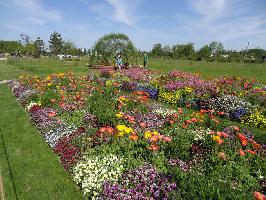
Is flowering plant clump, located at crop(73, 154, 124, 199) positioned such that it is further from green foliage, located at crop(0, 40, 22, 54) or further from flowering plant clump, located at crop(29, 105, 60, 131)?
green foliage, located at crop(0, 40, 22, 54)

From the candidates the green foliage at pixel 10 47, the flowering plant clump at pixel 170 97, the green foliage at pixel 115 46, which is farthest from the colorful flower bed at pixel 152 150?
the green foliage at pixel 10 47

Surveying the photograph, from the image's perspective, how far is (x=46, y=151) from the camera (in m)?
8.10

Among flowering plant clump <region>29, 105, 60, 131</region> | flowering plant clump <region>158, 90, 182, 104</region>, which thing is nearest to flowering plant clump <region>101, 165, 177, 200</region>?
flowering plant clump <region>29, 105, 60, 131</region>

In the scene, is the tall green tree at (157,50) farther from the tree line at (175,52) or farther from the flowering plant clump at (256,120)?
the flowering plant clump at (256,120)

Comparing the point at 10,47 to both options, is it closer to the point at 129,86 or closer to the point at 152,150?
the point at 129,86

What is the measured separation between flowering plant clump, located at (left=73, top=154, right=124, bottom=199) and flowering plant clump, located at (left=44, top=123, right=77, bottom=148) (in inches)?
78.5

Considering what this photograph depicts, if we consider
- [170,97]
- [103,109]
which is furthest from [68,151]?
[170,97]

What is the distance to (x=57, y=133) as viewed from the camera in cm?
874

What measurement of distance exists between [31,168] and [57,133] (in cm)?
180

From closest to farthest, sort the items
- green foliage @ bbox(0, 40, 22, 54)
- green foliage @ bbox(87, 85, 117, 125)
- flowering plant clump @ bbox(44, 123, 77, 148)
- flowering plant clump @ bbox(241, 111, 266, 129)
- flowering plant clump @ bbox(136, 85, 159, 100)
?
flowering plant clump @ bbox(44, 123, 77, 148) → green foliage @ bbox(87, 85, 117, 125) → flowering plant clump @ bbox(241, 111, 266, 129) → flowering plant clump @ bbox(136, 85, 159, 100) → green foliage @ bbox(0, 40, 22, 54)

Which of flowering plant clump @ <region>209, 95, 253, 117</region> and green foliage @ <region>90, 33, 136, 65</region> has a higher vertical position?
green foliage @ <region>90, 33, 136, 65</region>

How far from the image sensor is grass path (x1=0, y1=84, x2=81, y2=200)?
6.02 m

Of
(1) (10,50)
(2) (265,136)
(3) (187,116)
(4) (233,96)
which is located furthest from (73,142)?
(1) (10,50)

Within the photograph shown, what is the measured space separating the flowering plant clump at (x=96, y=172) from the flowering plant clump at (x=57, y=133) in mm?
1993
